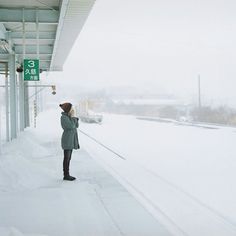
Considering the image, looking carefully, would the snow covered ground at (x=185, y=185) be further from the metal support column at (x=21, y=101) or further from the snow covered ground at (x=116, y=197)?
the metal support column at (x=21, y=101)

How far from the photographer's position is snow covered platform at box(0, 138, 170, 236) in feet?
17.2

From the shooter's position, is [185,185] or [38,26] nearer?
[185,185]

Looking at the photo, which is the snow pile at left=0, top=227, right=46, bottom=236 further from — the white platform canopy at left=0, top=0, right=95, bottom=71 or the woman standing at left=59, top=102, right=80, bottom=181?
the white platform canopy at left=0, top=0, right=95, bottom=71

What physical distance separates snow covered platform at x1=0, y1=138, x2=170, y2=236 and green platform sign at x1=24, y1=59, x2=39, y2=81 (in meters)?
6.07

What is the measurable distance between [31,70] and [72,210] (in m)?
9.18

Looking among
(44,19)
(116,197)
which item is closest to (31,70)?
(44,19)

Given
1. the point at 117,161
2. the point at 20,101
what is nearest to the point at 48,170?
the point at 117,161

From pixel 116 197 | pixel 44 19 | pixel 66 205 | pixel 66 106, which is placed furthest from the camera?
pixel 44 19

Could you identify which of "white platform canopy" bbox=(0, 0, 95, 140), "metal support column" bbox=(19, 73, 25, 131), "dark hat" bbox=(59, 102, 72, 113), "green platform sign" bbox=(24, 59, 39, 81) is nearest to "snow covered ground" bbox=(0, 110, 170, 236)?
"dark hat" bbox=(59, 102, 72, 113)

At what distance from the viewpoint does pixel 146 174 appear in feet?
35.3

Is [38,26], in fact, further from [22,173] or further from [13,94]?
[22,173]

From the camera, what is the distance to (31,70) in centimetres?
1454

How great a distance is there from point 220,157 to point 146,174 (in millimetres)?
4709

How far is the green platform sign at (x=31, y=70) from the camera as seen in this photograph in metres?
14.5
